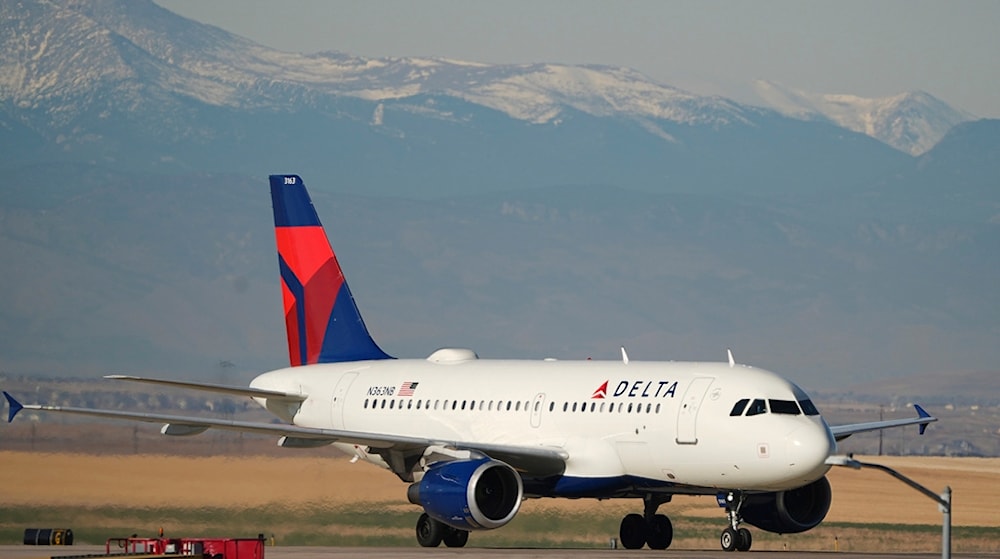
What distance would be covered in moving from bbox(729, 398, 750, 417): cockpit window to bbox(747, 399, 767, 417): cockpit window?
125 millimetres

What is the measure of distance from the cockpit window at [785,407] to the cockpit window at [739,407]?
476 mm

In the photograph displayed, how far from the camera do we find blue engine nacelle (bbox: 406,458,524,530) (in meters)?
35.2

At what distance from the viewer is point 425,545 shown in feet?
127

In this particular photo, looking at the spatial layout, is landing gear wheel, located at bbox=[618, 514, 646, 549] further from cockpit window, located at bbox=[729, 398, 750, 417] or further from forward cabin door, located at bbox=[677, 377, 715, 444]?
cockpit window, located at bbox=[729, 398, 750, 417]

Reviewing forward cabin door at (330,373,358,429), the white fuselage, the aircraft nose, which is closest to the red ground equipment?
the white fuselage

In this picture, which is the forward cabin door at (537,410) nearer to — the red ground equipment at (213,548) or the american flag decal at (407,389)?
the american flag decal at (407,389)

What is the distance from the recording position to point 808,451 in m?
34.0

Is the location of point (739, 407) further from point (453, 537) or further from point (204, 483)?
point (204, 483)

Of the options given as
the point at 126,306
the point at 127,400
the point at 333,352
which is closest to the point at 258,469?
the point at 333,352

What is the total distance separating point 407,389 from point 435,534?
4452 mm

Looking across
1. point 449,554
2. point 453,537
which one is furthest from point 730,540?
point 453,537

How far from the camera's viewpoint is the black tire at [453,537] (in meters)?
→ 38.8

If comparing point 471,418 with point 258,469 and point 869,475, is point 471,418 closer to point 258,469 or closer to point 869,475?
point 258,469

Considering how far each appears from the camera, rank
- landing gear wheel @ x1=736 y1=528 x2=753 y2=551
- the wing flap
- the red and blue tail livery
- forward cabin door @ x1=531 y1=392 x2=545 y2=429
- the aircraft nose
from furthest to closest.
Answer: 1. the red and blue tail livery
2. forward cabin door @ x1=531 y1=392 x2=545 y2=429
3. the wing flap
4. landing gear wheel @ x1=736 y1=528 x2=753 y2=551
5. the aircraft nose
